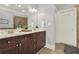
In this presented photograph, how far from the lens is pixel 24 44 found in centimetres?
195

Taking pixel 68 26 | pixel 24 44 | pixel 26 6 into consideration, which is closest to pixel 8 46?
pixel 24 44

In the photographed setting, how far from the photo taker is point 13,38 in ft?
5.76

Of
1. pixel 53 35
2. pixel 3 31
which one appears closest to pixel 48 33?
pixel 53 35

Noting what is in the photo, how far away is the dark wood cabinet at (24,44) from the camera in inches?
66.5

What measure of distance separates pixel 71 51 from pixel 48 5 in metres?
0.84

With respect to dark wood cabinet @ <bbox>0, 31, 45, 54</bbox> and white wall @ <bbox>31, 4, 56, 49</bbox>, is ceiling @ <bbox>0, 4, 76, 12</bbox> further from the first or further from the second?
dark wood cabinet @ <bbox>0, 31, 45, 54</bbox>

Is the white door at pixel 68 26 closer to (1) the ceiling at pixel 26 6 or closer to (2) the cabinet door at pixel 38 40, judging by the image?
(1) the ceiling at pixel 26 6

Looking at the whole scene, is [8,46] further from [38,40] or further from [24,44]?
[38,40]

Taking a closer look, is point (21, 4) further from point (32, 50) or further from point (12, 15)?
point (32, 50)

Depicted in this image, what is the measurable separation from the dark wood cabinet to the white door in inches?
13.1

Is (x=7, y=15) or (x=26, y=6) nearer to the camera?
(x=7, y=15)

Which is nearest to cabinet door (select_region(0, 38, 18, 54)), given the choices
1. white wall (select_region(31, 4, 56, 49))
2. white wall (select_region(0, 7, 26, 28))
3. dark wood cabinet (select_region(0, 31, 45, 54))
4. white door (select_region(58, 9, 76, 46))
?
dark wood cabinet (select_region(0, 31, 45, 54))

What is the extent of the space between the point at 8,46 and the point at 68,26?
100cm

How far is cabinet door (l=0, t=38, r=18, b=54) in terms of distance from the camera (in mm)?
1636
